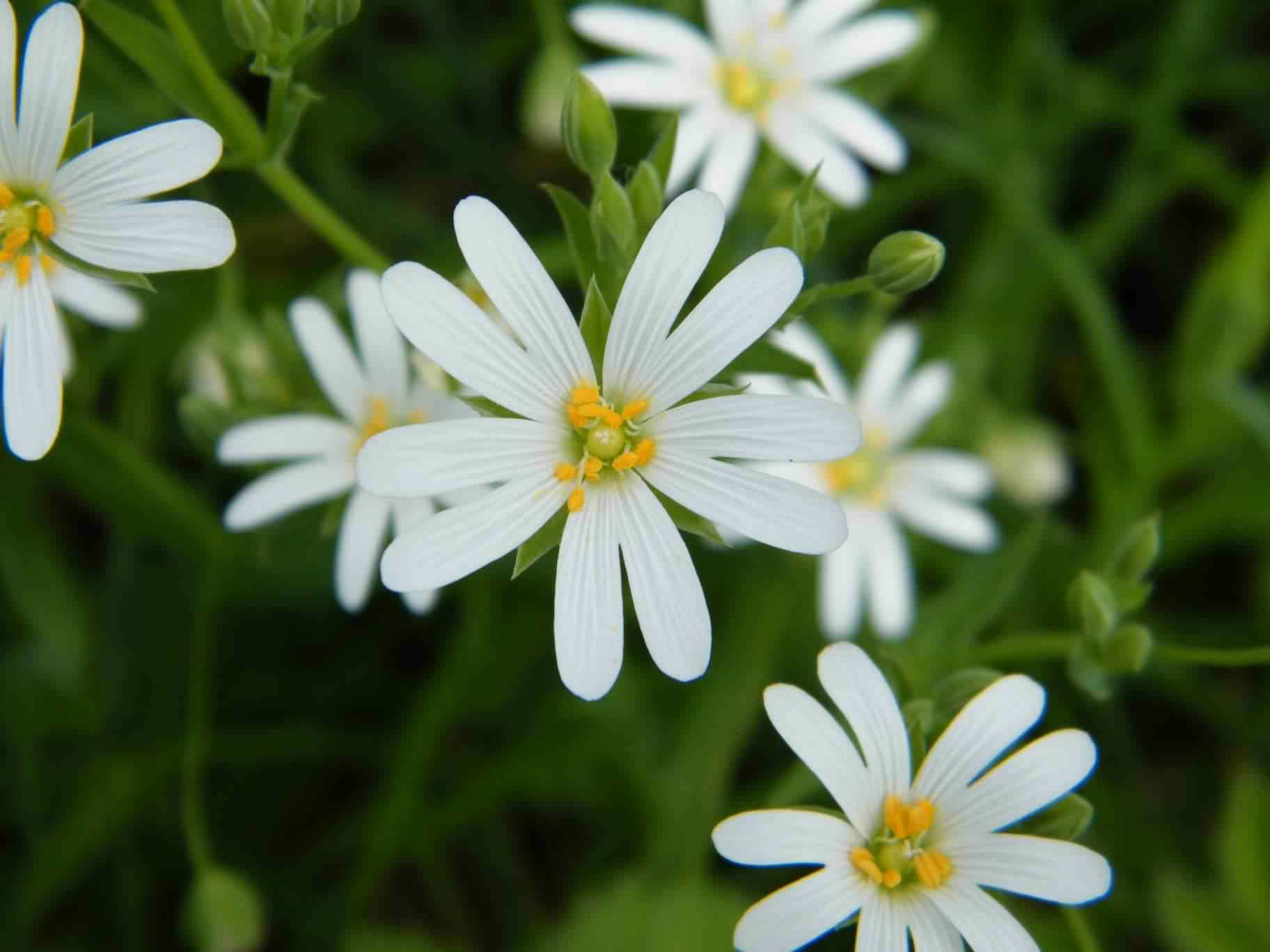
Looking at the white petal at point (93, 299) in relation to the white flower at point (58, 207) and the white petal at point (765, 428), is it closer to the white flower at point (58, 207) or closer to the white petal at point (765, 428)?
the white flower at point (58, 207)

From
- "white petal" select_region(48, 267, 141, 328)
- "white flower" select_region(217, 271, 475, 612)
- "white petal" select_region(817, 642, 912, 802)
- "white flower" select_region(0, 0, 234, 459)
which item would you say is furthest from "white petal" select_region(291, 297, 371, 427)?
"white petal" select_region(817, 642, 912, 802)

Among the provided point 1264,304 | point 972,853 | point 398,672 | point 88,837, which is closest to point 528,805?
point 398,672

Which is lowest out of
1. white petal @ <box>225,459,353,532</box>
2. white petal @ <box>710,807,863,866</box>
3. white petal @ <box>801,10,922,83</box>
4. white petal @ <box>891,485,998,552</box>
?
white petal @ <box>710,807,863,866</box>

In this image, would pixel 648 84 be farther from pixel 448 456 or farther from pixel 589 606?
pixel 589 606

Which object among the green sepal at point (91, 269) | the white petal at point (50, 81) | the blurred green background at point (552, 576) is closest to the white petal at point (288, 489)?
the blurred green background at point (552, 576)

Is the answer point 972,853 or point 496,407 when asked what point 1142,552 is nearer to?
point 972,853

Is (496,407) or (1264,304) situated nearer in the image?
(496,407)

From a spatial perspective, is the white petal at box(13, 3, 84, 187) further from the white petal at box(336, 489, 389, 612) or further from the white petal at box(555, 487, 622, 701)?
the white petal at box(555, 487, 622, 701)
